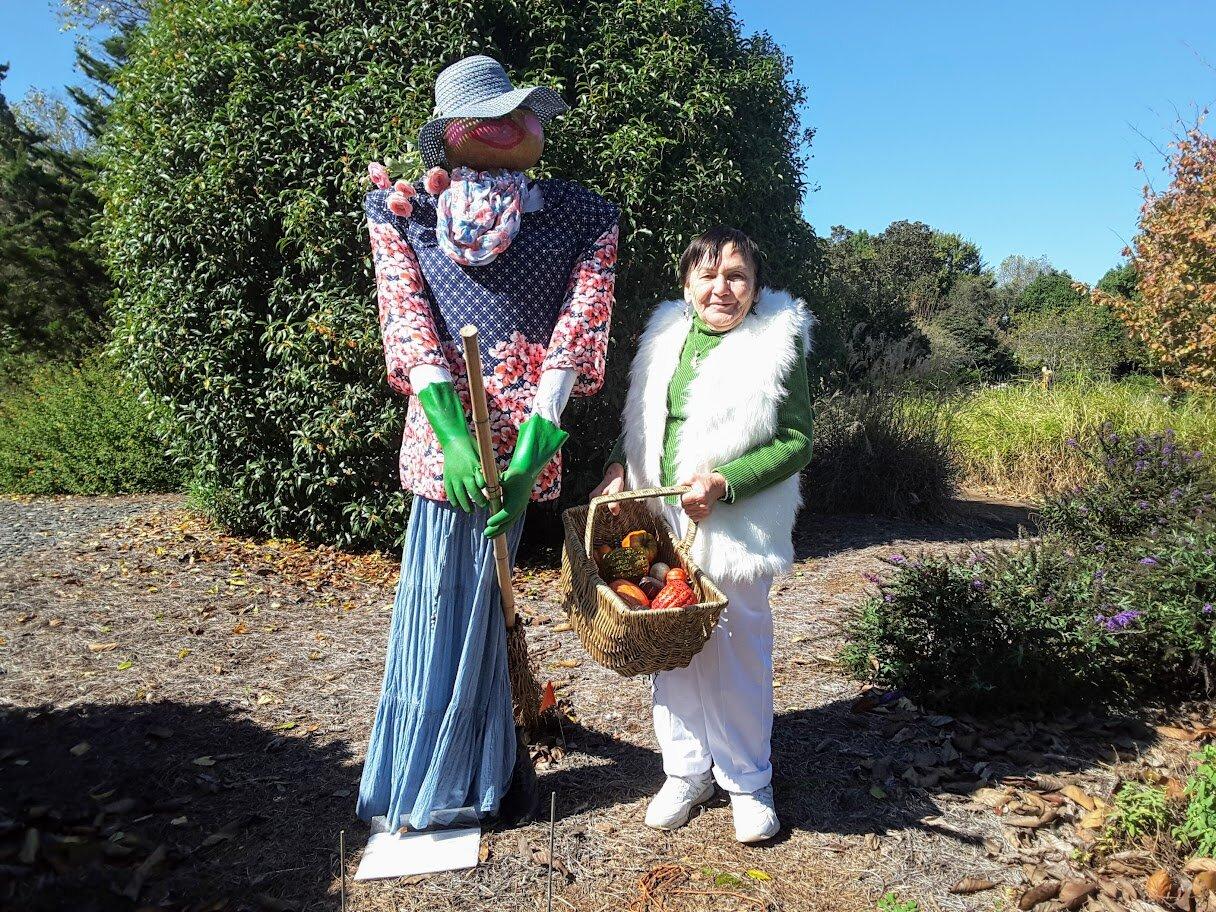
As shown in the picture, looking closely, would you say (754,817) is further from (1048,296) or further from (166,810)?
(1048,296)

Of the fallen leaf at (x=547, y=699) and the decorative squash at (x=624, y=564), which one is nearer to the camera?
the decorative squash at (x=624, y=564)

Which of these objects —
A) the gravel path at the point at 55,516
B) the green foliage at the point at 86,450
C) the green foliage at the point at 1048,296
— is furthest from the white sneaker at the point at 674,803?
the green foliage at the point at 1048,296

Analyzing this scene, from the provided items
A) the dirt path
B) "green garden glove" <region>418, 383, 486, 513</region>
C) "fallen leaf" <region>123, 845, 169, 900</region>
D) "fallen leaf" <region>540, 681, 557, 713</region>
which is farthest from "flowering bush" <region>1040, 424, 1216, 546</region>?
"fallen leaf" <region>123, 845, 169, 900</region>

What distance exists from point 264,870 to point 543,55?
14.7ft

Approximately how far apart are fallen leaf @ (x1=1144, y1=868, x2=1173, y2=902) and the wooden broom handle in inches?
75.9

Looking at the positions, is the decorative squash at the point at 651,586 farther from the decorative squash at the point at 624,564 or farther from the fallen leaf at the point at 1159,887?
the fallen leaf at the point at 1159,887

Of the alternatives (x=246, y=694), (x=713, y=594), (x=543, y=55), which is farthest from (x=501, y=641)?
(x=543, y=55)

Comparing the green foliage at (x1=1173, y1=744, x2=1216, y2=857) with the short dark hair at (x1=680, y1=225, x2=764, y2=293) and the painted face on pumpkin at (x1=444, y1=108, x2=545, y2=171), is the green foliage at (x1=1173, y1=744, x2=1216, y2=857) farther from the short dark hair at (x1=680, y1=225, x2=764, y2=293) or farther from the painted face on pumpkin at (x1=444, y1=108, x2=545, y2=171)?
the painted face on pumpkin at (x1=444, y1=108, x2=545, y2=171)

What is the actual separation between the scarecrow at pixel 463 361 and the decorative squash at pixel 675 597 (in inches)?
17.4

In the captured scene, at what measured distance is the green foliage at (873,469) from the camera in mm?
6988

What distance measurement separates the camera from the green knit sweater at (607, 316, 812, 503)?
7.53ft

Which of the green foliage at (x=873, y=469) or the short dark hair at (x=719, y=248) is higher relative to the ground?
the short dark hair at (x=719, y=248)

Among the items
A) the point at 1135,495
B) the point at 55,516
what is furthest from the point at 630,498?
the point at 55,516

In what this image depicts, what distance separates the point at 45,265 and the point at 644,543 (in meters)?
13.2
